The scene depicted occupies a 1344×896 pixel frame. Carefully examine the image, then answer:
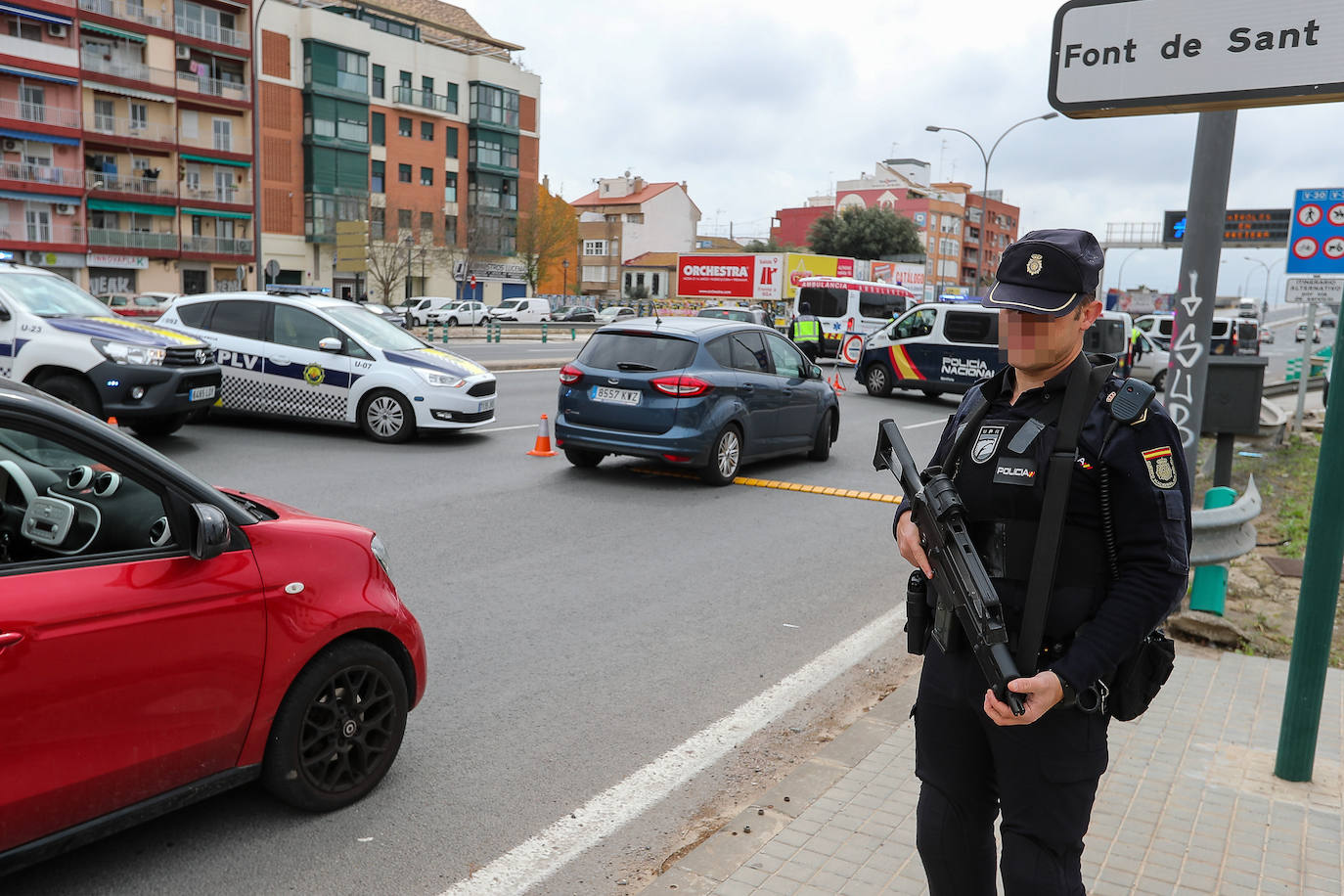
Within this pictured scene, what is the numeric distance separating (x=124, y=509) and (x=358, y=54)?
217 ft

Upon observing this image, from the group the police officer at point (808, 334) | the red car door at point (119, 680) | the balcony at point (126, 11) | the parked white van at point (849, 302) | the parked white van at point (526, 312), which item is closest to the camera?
the red car door at point (119, 680)

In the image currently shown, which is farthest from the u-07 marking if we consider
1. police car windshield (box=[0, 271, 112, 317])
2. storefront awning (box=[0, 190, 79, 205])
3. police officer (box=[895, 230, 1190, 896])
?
storefront awning (box=[0, 190, 79, 205])

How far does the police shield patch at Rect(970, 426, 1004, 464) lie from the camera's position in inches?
91.0

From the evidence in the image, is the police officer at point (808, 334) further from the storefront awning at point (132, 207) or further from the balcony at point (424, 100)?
the balcony at point (424, 100)

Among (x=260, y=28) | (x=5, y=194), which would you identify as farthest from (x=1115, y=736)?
(x=260, y=28)

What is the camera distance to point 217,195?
56219 millimetres

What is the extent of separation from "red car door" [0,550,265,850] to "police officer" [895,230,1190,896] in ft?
6.91

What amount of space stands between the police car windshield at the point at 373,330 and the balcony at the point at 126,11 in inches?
1876

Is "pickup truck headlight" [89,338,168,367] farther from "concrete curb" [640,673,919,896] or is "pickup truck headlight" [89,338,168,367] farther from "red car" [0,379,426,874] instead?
"concrete curb" [640,673,919,896]

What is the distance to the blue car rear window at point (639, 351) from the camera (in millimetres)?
10117

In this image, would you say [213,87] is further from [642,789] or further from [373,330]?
[642,789]

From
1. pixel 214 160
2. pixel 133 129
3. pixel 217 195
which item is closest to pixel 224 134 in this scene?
pixel 214 160

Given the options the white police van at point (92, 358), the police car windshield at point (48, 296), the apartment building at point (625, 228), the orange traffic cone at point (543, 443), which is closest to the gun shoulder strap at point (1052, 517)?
the orange traffic cone at point (543, 443)

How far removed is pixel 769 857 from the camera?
3.36 metres
